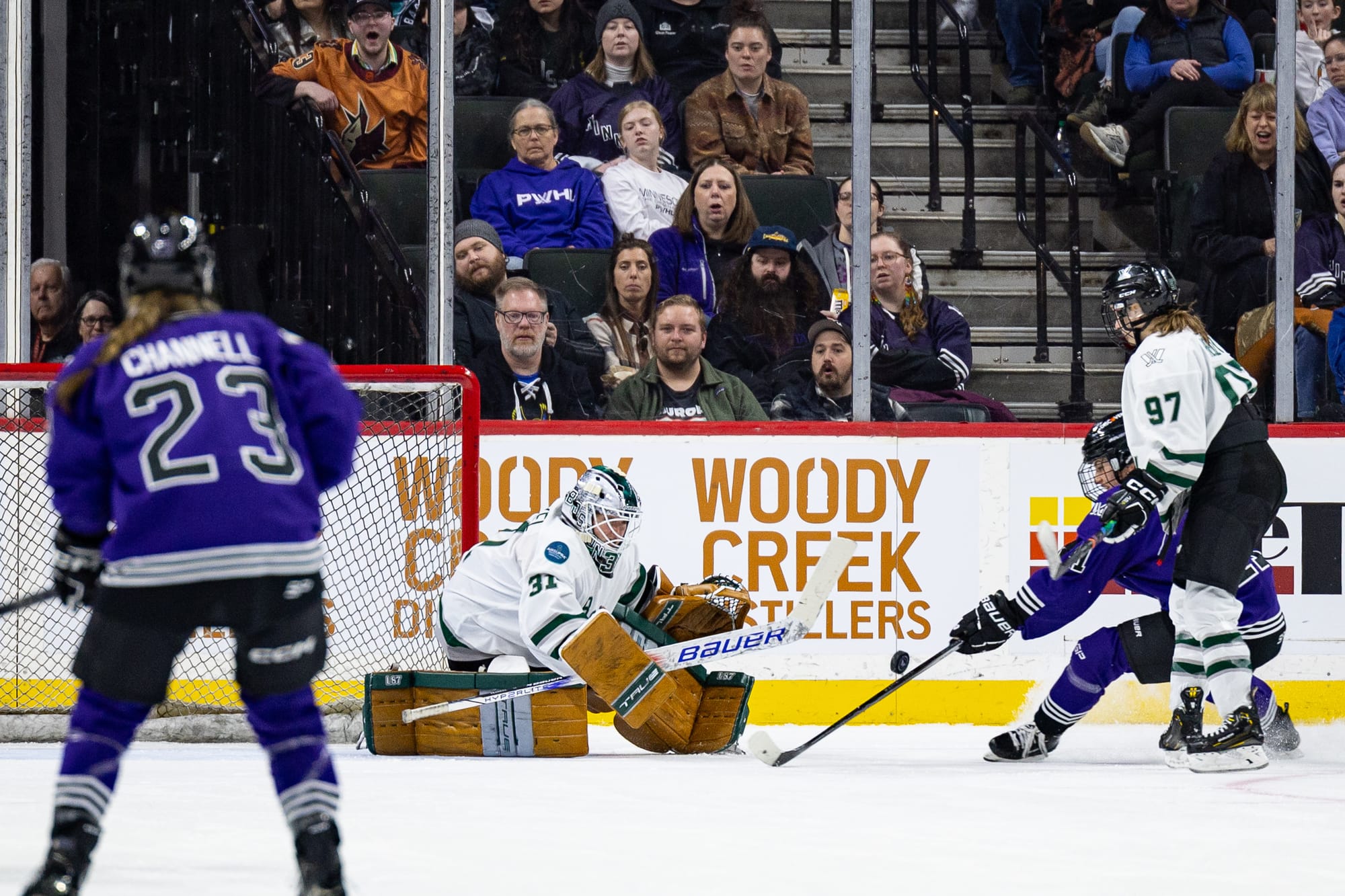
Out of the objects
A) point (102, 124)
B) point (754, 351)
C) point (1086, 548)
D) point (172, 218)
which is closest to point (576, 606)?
point (1086, 548)

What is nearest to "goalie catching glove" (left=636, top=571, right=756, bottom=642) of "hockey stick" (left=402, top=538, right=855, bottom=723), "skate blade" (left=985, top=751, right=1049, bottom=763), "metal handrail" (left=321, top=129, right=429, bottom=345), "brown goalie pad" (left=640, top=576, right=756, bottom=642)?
"brown goalie pad" (left=640, top=576, right=756, bottom=642)

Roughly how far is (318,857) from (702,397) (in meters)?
3.36

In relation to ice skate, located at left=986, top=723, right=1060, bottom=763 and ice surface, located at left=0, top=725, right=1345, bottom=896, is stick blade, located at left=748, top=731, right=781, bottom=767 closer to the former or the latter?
ice surface, located at left=0, top=725, right=1345, bottom=896

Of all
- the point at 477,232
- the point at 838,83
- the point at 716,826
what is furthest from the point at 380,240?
the point at 716,826

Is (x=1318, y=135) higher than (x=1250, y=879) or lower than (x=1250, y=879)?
higher

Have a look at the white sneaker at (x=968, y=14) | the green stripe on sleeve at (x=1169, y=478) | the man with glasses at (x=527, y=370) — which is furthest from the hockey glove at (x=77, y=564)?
the white sneaker at (x=968, y=14)

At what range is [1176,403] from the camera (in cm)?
408

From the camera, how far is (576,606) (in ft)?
13.8

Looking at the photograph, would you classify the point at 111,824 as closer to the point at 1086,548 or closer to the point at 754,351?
the point at 1086,548

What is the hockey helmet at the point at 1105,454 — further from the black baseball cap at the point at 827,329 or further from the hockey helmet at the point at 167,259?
the hockey helmet at the point at 167,259

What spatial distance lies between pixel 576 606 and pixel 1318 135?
10.3ft

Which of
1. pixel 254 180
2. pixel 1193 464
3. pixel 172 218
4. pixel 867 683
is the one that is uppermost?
pixel 254 180

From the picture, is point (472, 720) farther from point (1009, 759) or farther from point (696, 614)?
point (1009, 759)

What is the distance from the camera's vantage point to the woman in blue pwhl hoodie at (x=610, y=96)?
571 centimetres
